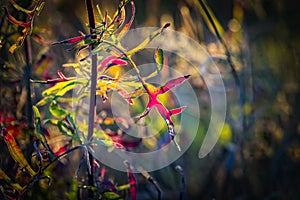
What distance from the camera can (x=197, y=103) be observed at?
823mm

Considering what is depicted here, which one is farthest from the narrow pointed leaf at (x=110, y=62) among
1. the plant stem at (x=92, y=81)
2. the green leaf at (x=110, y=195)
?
the green leaf at (x=110, y=195)

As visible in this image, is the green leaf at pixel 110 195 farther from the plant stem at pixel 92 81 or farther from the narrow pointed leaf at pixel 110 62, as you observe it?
the narrow pointed leaf at pixel 110 62

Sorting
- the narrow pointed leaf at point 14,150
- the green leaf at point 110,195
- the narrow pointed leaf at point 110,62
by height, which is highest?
the narrow pointed leaf at point 110,62

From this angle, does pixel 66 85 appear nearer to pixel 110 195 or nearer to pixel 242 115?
pixel 110 195

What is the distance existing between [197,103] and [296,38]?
36cm

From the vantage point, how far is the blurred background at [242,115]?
28.6 inches

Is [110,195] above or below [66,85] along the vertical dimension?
below

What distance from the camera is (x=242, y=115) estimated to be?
2.34ft

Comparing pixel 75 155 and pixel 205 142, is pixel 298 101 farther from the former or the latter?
pixel 75 155

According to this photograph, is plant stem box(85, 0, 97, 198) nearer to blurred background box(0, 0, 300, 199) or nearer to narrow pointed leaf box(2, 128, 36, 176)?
narrow pointed leaf box(2, 128, 36, 176)

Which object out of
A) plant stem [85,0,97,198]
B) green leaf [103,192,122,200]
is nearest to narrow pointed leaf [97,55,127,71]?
plant stem [85,0,97,198]

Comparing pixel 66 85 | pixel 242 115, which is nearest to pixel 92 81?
pixel 66 85

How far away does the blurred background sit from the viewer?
727 millimetres

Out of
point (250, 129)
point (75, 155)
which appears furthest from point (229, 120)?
point (75, 155)
